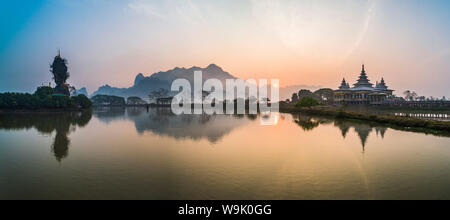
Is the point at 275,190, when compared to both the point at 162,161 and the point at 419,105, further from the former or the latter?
the point at 419,105

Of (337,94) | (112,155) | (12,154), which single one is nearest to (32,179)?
(112,155)

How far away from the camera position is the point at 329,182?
11.3 metres

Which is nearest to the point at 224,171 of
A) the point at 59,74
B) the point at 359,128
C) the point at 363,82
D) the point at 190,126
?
the point at 190,126

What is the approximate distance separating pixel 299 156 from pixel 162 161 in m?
9.16

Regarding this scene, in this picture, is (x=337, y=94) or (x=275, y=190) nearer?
(x=275, y=190)

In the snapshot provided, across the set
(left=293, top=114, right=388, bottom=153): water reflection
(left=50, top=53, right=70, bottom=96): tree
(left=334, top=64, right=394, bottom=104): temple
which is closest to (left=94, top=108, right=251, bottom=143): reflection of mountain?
(left=293, top=114, right=388, bottom=153): water reflection

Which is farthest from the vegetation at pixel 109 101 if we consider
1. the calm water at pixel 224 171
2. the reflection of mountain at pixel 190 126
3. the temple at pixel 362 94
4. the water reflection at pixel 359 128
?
the calm water at pixel 224 171

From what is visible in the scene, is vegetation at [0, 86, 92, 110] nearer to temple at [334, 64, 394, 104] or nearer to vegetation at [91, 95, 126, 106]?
temple at [334, 64, 394, 104]

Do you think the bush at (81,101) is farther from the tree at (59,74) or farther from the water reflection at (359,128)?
the water reflection at (359,128)

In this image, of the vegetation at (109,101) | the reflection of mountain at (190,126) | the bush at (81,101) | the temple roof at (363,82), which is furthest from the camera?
the vegetation at (109,101)

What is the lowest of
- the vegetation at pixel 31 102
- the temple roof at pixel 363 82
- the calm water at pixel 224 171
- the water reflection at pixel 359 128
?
the calm water at pixel 224 171

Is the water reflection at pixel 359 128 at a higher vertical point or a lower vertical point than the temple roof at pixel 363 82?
lower
